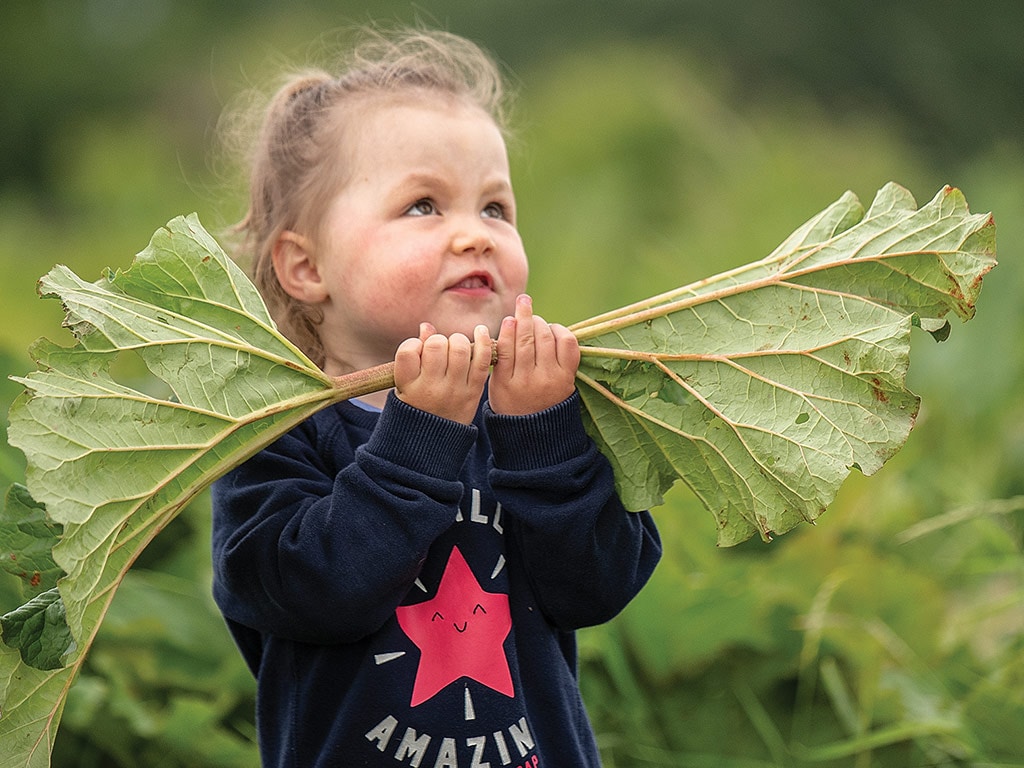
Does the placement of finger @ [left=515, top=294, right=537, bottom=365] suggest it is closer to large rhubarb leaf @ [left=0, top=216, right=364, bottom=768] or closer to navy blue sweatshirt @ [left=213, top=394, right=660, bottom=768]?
navy blue sweatshirt @ [left=213, top=394, right=660, bottom=768]

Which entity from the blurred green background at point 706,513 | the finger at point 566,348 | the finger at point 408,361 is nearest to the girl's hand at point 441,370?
the finger at point 408,361

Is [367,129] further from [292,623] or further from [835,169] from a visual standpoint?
[835,169]

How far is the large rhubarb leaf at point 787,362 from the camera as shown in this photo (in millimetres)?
1728

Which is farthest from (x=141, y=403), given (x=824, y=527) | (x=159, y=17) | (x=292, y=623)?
(x=159, y=17)

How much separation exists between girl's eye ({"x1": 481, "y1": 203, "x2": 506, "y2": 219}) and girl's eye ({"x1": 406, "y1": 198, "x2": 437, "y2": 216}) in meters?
0.11

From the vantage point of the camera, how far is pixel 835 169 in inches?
314

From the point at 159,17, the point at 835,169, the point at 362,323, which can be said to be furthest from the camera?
the point at 159,17

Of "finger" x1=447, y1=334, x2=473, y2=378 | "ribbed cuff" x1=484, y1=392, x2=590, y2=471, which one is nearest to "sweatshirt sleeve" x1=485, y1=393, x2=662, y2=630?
"ribbed cuff" x1=484, y1=392, x2=590, y2=471

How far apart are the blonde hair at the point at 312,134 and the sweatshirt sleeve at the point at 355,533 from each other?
0.41 meters

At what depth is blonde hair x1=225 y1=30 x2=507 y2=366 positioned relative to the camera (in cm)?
205

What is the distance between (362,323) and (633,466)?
0.48 m

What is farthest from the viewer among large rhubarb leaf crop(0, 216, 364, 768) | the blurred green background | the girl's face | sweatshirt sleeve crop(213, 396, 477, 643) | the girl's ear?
the blurred green background

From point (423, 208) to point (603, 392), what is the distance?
16.6 inches

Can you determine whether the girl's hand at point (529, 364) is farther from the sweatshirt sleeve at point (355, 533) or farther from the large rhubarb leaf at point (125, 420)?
the large rhubarb leaf at point (125, 420)
